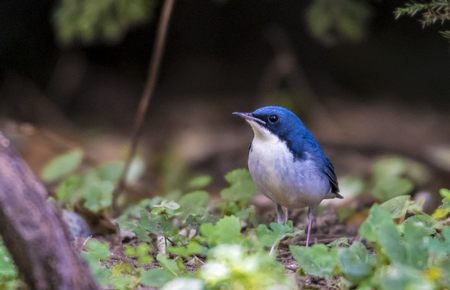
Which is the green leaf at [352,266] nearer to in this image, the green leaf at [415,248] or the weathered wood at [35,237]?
the green leaf at [415,248]

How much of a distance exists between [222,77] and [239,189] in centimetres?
551

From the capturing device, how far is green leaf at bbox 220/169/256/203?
209 inches

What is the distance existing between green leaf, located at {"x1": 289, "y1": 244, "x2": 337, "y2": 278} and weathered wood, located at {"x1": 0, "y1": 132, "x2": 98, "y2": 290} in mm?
963

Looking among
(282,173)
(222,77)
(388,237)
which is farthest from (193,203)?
(222,77)

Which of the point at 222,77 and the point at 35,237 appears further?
the point at 222,77

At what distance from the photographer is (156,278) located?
11.4ft

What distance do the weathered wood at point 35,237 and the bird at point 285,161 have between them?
1.81 meters

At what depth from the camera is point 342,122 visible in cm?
980

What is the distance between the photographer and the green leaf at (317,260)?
3.54 meters

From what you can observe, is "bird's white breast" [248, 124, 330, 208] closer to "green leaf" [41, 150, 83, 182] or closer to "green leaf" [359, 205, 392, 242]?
"green leaf" [359, 205, 392, 242]

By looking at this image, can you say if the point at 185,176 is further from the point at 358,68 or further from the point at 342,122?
the point at 358,68

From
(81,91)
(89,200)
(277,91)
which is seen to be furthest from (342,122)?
(89,200)

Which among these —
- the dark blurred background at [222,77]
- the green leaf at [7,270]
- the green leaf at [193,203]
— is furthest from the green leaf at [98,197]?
the dark blurred background at [222,77]

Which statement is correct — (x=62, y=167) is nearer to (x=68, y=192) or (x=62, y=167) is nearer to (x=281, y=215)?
(x=68, y=192)
